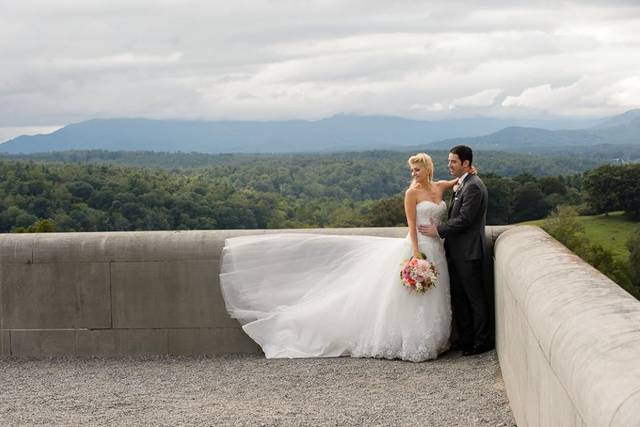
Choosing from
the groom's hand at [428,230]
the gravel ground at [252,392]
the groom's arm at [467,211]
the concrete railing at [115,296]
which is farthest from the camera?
the concrete railing at [115,296]

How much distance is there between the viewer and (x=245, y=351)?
834cm

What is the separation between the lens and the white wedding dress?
777 centimetres

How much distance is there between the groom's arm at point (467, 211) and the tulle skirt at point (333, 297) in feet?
1.04

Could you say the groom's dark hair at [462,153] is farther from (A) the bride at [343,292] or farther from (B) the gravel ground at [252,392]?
(B) the gravel ground at [252,392]

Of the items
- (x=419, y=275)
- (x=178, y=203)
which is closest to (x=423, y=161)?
(x=419, y=275)

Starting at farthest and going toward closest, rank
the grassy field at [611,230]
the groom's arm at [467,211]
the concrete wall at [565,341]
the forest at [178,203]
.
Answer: the grassy field at [611,230]
the forest at [178,203]
the groom's arm at [467,211]
the concrete wall at [565,341]

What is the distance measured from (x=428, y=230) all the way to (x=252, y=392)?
208 cm

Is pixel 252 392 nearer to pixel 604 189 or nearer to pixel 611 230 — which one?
pixel 604 189

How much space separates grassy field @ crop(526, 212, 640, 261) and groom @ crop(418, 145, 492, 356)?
75.6 metres

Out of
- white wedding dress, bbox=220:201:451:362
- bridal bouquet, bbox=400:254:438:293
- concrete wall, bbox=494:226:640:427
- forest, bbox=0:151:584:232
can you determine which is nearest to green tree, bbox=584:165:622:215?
forest, bbox=0:151:584:232

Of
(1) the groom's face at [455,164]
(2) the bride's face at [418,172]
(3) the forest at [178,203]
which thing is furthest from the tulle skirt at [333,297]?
(3) the forest at [178,203]

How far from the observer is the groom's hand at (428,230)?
308 inches

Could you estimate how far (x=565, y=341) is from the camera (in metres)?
3.33

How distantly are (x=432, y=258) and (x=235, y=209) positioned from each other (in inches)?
2483
